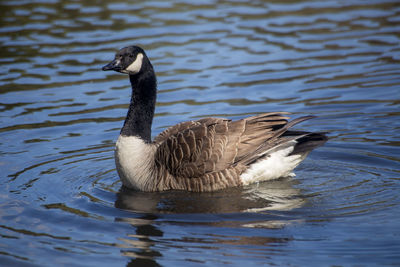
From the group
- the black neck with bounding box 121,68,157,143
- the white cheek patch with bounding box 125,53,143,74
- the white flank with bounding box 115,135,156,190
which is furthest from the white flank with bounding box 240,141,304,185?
the white cheek patch with bounding box 125,53,143,74

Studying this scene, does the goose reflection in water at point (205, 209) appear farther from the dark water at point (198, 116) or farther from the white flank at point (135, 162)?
the white flank at point (135, 162)

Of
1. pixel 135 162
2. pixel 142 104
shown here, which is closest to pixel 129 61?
pixel 142 104

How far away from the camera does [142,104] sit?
31.6 ft

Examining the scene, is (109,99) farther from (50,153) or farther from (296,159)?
(296,159)

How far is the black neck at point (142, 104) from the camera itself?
9.55 m

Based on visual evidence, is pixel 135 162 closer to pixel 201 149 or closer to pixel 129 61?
pixel 201 149

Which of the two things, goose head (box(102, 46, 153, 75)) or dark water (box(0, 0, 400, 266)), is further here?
goose head (box(102, 46, 153, 75))

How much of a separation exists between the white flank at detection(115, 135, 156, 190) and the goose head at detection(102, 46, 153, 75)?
1.08 m

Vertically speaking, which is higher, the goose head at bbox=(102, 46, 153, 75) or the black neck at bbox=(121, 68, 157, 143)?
the goose head at bbox=(102, 46, 153, 75)

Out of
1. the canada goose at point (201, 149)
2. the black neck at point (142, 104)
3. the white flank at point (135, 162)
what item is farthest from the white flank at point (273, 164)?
the black neck at point (142, 104)

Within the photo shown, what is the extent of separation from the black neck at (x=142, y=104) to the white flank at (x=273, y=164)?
170 centimetres

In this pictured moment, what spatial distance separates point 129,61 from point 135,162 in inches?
62.3

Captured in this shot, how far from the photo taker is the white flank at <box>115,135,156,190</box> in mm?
9289

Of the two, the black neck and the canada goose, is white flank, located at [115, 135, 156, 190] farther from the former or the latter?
the black neck
